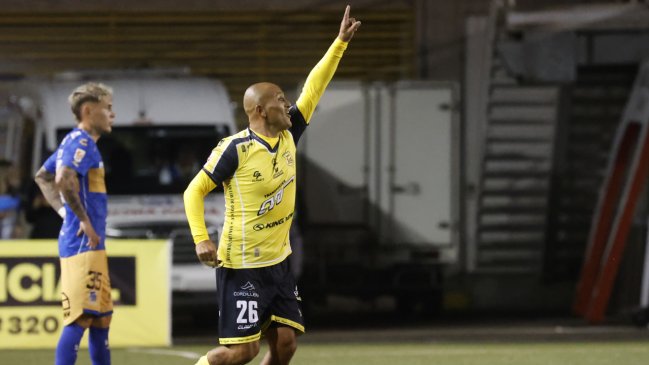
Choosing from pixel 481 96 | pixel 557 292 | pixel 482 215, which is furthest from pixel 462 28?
pixel 557 292

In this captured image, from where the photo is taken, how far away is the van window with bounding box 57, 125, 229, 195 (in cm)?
1773

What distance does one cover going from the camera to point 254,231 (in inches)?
356

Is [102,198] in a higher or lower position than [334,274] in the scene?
higher

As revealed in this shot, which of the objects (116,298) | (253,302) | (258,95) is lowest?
(116,298)

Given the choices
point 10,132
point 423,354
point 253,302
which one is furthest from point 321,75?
point 10,132

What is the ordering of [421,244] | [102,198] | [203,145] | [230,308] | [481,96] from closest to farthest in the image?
[230,308] < [102,198] < [203,145] < [421,244] < [481,96]

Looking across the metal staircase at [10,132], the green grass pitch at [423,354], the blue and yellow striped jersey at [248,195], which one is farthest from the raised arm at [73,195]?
the metal staircase at [10,132]

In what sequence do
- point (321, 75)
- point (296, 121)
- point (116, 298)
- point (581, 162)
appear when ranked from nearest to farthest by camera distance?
1. point (296, 121)
2. point (321, 75)
3. point (116, 298)
4. point (581, 162)

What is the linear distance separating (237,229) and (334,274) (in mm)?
11746

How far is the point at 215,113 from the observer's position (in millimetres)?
17875

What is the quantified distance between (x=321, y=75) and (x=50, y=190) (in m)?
2.18

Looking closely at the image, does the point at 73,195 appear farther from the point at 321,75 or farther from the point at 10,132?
the point at 10,132

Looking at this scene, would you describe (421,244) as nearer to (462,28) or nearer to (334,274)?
(334,274)

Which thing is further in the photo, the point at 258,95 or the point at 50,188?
the point at 50,188
